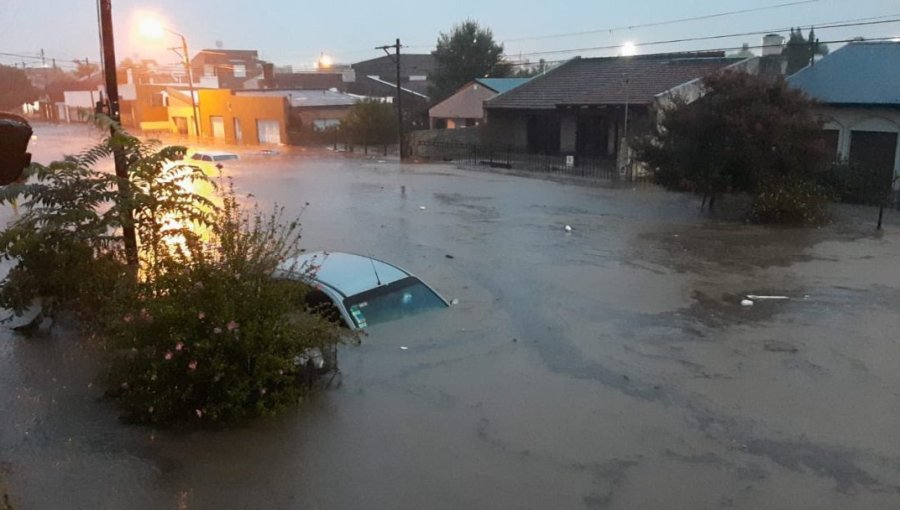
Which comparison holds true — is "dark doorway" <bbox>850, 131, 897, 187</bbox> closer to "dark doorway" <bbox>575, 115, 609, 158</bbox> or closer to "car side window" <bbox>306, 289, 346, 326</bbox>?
"dark doorway" <bbox>575, 115, 609, 158</bbox>

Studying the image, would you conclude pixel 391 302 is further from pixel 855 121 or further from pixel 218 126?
pixel 218 126

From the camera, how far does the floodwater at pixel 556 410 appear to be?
6.19 meters

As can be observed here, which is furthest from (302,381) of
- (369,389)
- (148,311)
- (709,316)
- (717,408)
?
(709,316)

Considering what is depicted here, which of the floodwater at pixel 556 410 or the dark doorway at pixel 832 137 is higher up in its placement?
the dark doorway at pixel 832 137

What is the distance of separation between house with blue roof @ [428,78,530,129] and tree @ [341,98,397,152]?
3.78 metres

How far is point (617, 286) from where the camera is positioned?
1329 centimetres

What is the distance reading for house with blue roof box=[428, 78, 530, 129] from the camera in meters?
40.4

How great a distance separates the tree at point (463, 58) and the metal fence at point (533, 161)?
11244 millimetres

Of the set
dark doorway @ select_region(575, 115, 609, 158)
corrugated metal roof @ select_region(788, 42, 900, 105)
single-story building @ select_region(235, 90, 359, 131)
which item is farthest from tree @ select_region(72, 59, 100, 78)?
corrugated metal roof @ select_region(788, 42, 900, 105)

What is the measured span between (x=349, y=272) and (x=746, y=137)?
12.9 meters

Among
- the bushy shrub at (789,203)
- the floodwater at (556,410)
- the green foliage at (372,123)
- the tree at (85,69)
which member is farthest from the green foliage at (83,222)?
Answer: the tree at (85,69)

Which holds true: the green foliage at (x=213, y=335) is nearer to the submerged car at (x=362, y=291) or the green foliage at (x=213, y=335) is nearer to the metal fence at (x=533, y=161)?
the submerged car at (x=362, y=291)

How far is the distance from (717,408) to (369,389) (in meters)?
3.70

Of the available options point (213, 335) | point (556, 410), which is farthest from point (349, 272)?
point (556, 410)
